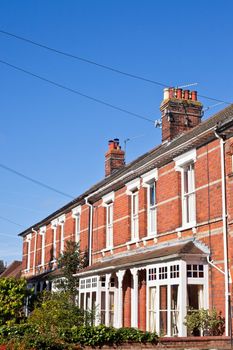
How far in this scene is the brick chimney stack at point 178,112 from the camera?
23.2m

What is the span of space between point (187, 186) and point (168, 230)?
1.71 meters

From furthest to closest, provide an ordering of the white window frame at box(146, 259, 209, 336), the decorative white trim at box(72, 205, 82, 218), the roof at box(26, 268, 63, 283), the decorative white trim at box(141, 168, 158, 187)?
the decorative white trim at box(72, 205, 82, 218) < the roof at box(26, 268, 63, 283) < the decorative white trim at box(141, 168, 158, 187) < the white window frame at box(146, 259, 209, 336)

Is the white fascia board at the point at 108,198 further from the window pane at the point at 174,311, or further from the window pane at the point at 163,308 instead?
the window pane at the point at 174,311

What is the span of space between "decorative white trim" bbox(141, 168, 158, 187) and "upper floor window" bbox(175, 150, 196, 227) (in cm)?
165

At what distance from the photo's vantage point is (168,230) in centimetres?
1798

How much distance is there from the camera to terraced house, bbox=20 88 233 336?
15.2m

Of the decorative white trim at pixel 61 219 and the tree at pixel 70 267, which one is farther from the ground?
the decorative white trim at pixel 61 219

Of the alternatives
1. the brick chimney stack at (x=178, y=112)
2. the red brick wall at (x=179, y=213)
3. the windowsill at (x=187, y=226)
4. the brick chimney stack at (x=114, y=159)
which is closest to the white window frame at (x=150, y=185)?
the red brick wall at (x=179, y=213)

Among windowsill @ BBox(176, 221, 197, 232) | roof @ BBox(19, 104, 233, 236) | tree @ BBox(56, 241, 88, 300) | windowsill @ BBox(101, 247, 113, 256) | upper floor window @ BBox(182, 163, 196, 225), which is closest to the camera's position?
roof @ BBox(19, 104, 233, 236)

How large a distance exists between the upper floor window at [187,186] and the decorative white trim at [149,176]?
5.43 feet

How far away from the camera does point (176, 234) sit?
1747cm

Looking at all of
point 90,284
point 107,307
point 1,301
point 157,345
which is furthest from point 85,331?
point 1,301

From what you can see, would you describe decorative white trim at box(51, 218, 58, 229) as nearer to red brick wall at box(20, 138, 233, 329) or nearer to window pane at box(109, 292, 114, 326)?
red brick wall at box(20, 138, 233, 329)

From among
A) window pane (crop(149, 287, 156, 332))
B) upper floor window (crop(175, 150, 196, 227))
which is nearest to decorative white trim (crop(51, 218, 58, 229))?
window pane (crop(149, 287, 156, 332))
